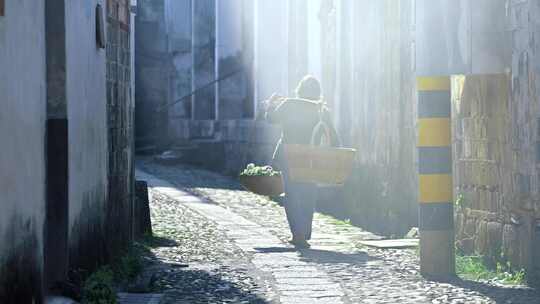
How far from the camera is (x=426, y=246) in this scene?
9023mm

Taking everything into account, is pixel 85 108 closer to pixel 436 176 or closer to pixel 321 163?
pixel 436 176

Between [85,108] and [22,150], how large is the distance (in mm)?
2052

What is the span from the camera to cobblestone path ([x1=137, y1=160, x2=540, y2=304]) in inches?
320

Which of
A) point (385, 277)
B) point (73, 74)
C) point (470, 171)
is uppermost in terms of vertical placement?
point (73, 74)

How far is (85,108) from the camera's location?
8273 mm

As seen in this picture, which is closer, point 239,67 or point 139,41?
point 239,67

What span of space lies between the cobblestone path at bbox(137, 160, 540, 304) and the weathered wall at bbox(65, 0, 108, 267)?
0.63 meters

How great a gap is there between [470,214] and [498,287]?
1.79 metres

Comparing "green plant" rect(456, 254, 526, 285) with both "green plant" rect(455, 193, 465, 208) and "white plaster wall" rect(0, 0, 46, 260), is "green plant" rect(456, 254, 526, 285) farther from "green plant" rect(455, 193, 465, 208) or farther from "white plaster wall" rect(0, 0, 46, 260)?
"white plaster wall" rect(0, 0, 46, 260)

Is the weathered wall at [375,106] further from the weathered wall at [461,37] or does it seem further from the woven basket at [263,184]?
the weathered wall at [461,37]

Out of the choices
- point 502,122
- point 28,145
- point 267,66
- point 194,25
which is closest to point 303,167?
point 502,122

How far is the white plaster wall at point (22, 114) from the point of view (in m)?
5.82

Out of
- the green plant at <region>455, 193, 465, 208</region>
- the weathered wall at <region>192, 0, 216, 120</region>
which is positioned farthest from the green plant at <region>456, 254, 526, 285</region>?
the weathered wall at <region>192, 0, 216, 120</region>

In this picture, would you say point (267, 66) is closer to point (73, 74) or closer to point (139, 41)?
point (139, 41)
